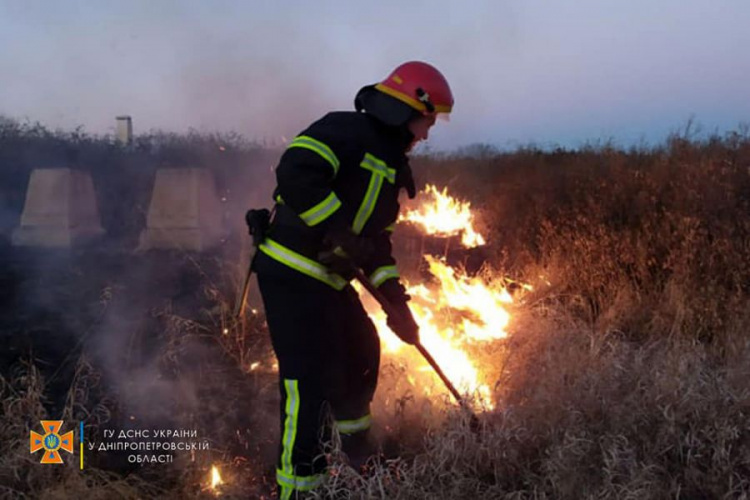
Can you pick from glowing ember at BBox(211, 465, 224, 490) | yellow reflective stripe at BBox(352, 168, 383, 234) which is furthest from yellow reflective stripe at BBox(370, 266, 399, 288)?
glowing ember at BBox(211, 465, 224, 490)

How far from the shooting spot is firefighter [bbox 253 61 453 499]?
9.26 ft

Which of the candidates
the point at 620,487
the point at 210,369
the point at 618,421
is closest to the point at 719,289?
the point at 618,421

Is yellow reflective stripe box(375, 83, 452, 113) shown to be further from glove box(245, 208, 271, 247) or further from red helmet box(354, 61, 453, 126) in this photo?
glove box(245, 208, 271, 247)

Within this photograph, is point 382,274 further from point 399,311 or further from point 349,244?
point 349,244

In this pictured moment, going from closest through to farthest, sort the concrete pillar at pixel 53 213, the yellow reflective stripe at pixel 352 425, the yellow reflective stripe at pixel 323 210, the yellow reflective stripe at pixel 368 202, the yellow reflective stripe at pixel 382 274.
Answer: the yellow reflective stripe at pixel 323 210, the yellow reflective stripe at pixel 368 202, the yellow reflective stripe at pixel 352 425, the yellow reflective stripe at pixel 382 274, the concrete pillar at pixel 53 213

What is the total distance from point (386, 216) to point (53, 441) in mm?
2061

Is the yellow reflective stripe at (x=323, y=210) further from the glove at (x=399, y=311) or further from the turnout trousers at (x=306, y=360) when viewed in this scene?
the glove at (x=399, y=311)

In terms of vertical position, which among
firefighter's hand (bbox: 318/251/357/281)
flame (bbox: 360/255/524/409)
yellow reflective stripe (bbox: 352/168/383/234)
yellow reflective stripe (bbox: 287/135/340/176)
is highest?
yellow reflective stripe (bbox: 287/135/340/176)

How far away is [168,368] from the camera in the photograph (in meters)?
4.44

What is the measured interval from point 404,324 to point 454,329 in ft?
4.23

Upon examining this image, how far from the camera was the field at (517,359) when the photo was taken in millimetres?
3059

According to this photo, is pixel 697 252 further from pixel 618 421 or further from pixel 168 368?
pixel 168 368

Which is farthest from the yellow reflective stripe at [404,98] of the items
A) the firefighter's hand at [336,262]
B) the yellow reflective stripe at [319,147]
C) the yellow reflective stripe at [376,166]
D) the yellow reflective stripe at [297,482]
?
the yellow reflective stripe at [297,482]

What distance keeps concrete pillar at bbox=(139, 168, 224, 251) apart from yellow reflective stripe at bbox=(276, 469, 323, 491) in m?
5.28
